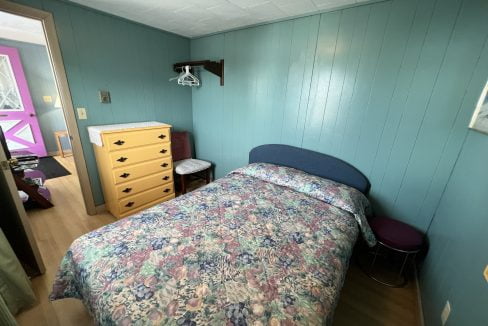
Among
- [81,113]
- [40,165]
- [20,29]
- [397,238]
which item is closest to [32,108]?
[40,165]

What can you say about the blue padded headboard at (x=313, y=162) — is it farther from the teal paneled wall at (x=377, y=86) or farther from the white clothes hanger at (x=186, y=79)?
the white clothes hanger at (x=186, y=79)

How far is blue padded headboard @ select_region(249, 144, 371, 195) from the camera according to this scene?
1971mm

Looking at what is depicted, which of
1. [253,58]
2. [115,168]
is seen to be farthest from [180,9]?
[115,168]

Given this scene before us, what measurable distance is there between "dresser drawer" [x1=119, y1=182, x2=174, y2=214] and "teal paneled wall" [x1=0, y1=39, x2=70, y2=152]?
3.52m

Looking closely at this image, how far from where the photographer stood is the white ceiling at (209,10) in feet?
5.73

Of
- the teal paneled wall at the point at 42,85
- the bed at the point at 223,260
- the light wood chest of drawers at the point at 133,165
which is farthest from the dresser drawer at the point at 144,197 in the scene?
the teal paneled wall at the point at 42,85

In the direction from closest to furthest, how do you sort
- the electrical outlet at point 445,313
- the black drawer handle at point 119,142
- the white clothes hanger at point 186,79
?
the electrical outlet at point 445,313 → the black drawer handle at point 119,142 → the white clothes hanger at point 186,79

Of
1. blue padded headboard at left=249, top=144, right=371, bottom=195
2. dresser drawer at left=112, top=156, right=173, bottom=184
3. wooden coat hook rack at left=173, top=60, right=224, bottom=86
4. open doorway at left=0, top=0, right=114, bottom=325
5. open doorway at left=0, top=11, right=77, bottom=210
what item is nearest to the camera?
open doorway at left=0, top=0, right=114, bottom=325

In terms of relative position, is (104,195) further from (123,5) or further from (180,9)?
(180,9)

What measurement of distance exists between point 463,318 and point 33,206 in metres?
4.08

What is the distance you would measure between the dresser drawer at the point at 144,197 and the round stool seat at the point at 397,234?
7.77 ft

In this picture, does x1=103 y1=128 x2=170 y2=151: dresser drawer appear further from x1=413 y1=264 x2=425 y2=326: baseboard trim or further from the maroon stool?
x1=413 y1=264 x2=425 y2=326: baseboard trim

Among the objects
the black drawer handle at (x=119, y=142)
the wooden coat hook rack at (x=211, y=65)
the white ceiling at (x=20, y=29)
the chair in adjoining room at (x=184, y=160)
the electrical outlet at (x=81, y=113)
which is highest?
the white ceiling at (x=20, y=29)

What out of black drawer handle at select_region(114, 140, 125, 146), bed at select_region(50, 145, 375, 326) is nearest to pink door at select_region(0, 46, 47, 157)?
black drawer handle at select_region(114, 140, 125, 146)
